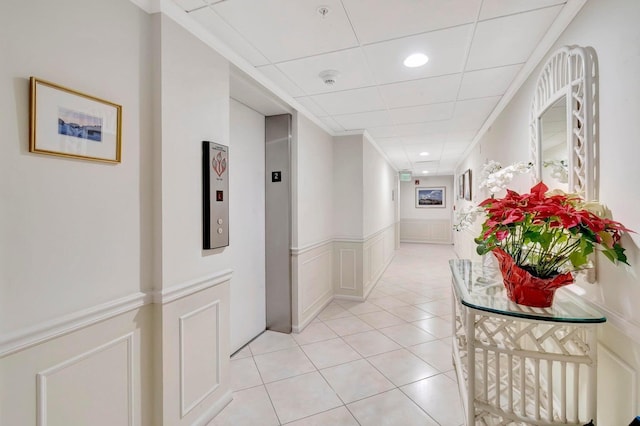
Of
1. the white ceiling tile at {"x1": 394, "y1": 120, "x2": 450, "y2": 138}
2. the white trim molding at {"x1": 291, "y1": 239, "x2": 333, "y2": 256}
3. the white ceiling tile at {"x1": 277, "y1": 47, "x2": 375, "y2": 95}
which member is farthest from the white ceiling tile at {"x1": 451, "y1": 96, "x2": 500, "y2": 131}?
the white trim molding at {"x1": 291, "y1": 239, "x2": 333, "y2": 256}

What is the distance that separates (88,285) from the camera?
1.30 meters

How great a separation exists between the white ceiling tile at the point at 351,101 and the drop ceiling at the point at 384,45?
0.01 m

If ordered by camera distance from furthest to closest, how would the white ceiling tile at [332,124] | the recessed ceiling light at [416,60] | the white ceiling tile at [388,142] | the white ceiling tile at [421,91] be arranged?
the white ceiling tile at [388,142], the white ceiling tile at [332,124], the white ceiling tile at [421,91], the recessed ceiling light at [416,60]

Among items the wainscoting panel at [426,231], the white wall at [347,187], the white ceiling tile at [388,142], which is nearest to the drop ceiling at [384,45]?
the white wall at [347,187]

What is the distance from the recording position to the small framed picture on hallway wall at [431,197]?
10578 mm

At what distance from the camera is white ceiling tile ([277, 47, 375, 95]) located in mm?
2167

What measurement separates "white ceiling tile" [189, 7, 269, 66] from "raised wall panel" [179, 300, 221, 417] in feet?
5.93

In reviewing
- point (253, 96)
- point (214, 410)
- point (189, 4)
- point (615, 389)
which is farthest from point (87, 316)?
point (615, 389)

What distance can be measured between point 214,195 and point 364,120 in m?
2.52

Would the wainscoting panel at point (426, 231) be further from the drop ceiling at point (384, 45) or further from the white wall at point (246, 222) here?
the white wall at point (246, 222)

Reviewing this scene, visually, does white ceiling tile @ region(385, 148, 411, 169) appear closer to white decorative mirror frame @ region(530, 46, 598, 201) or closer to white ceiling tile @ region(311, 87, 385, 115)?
white ceiling tile @ region(311, 87, 385, 115)

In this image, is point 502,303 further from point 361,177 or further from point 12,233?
point 361,177

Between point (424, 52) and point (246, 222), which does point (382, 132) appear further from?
point (246, 222)

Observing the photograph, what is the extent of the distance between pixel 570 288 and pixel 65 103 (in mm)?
2757
